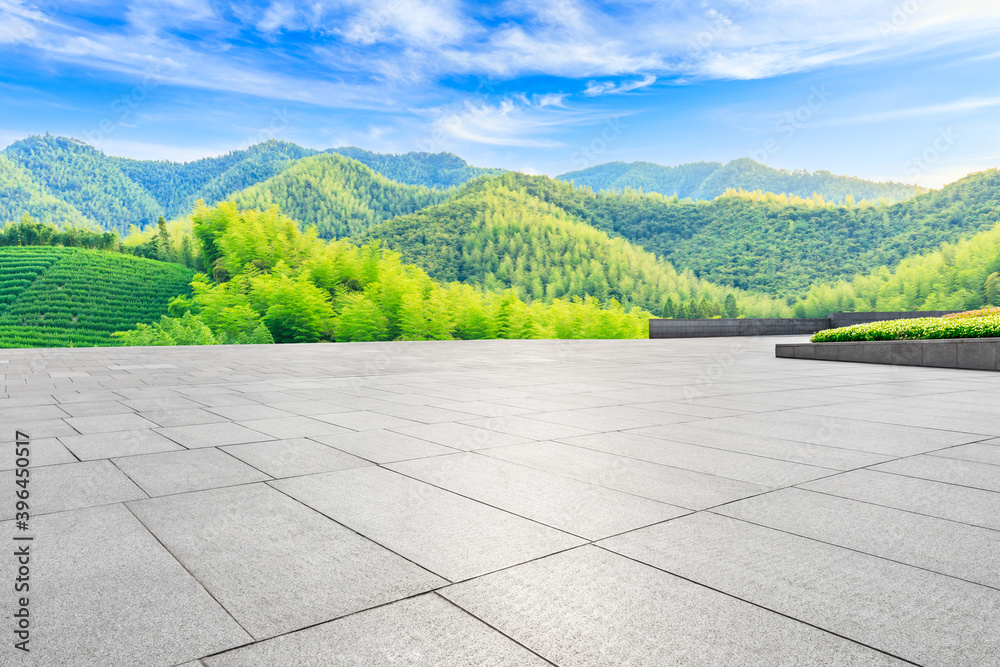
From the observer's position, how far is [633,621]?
6.13ft

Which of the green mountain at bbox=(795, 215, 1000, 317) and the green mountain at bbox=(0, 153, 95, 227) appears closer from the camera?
the green mountain at bbox=(795, 215, 1000, 317)

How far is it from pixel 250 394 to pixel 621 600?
6191 mm

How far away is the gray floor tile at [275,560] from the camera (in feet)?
6.45

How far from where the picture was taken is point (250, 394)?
7.24 meters

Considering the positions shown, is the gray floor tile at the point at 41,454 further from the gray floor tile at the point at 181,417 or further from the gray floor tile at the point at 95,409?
the gray floor tile at the point at 95,409

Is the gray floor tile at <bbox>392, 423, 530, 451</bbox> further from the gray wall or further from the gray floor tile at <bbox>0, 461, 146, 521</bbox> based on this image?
the gray wall

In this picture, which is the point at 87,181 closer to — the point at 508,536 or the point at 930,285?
the point at 930,285

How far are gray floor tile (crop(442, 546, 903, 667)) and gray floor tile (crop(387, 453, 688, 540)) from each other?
0.46 metres

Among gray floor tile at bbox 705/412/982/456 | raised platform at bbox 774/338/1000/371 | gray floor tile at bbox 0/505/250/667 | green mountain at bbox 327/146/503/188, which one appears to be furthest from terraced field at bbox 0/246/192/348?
green mountain at bbox 327/146/503/188

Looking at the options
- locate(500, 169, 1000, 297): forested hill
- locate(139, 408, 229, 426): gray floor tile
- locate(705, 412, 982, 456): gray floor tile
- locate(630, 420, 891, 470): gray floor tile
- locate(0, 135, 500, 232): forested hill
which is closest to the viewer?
locate(630, 420, 891, 470): gray floor tile

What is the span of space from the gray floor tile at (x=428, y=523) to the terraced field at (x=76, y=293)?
6118 centimetres

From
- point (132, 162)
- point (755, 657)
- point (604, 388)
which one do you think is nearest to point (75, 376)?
point (604, 388)

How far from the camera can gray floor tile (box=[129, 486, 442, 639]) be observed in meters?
1.97

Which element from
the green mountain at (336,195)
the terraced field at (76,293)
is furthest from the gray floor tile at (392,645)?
the green mountain at (336,195)
